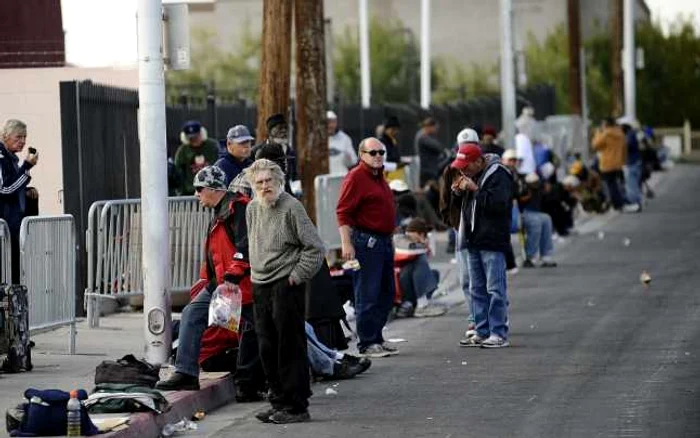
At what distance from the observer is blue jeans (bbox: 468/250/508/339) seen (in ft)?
55.9

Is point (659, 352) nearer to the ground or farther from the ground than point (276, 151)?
nearer to the ground

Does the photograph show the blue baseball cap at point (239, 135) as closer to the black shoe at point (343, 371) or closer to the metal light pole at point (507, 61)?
the black shoe at point (343, 371)

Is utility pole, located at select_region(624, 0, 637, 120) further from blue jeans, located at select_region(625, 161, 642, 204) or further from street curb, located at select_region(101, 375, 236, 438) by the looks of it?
street curb, located at select_region(101, 375, 236, 438)

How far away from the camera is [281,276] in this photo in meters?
13.0

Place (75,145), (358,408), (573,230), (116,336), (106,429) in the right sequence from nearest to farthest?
(106,429), (358,408), (116,336), (75,145), (573,230)

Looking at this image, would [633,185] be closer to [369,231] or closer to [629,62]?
[629,62]

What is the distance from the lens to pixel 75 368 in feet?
50.5

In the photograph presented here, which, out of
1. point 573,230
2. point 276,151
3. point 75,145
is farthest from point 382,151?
point 573,230

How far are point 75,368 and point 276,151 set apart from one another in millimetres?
2458

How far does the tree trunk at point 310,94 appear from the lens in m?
24.0

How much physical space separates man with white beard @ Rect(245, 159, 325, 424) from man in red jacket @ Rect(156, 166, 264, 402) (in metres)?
0.53

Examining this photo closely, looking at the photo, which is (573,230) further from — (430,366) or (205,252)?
(205,252)

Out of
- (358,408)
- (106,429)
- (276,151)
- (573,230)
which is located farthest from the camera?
(573,230)

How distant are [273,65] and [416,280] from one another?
3.44 m
